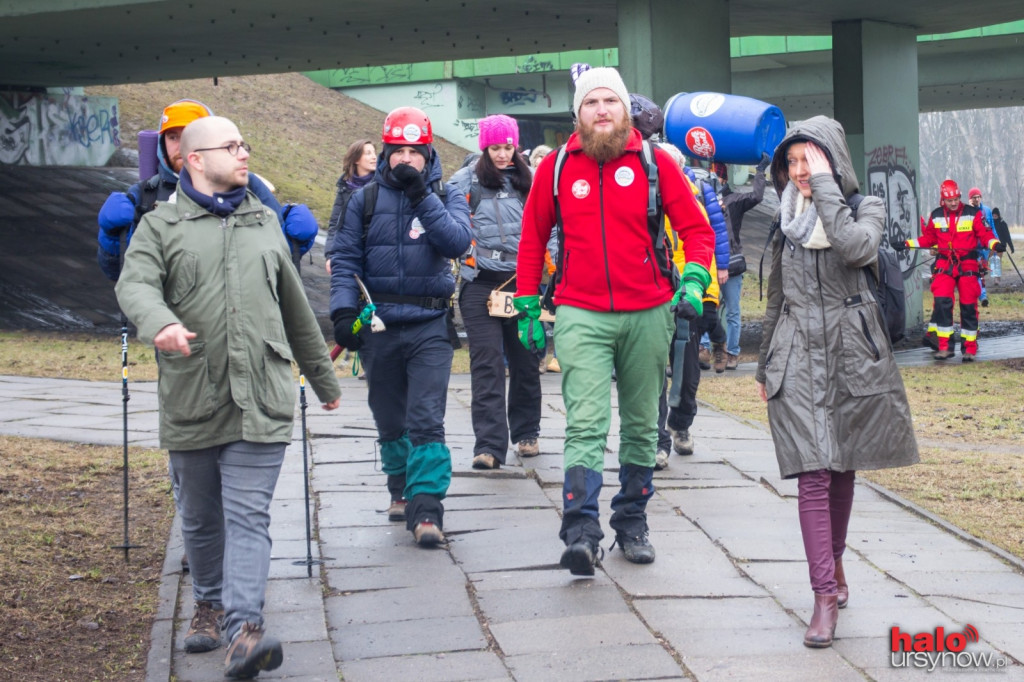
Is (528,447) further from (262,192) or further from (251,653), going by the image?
(251,653)

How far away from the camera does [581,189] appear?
5.20m

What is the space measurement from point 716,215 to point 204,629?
146 inches

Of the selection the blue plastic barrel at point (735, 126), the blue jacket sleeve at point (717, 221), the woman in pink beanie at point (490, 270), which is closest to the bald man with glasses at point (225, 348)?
the woman in pink beanie at point (490, 270)

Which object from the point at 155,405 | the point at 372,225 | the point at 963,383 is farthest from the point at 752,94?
the point at 372,225

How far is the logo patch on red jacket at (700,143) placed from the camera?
9.36m

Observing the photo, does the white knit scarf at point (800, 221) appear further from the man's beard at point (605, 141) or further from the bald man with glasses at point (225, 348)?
the bald man with glasses at point (225, 348)

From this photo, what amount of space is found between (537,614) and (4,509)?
3.38m

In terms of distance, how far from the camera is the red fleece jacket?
5.16 metres

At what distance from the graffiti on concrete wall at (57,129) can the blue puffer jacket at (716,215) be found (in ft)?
75.3

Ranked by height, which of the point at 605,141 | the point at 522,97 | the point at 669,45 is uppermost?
the point at 522,97

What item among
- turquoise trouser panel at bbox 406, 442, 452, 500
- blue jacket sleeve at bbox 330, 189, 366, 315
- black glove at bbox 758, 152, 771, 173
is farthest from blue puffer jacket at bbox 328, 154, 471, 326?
black glove at bbox 758, 152, 771, 173

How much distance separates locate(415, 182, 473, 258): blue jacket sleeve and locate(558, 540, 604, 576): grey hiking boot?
1521mm

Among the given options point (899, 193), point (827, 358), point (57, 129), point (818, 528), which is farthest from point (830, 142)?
point (57, 129)

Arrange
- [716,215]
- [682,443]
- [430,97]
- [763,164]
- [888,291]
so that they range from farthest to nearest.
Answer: [430,97] < [763,164] < [682,443] < [716,215] < [888,291]
